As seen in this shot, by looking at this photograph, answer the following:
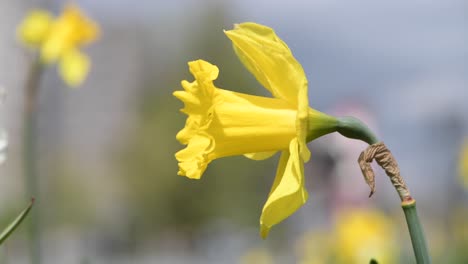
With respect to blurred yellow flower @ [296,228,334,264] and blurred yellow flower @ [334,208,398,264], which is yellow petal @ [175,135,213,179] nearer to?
blurred yellow flower @ [334,208,398,264]

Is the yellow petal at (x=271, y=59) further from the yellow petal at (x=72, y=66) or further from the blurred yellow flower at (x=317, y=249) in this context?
the blurred yellow flower at (x=317, y=249)

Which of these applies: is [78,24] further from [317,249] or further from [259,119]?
[259,119]

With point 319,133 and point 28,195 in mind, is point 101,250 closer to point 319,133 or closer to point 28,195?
point 28,195

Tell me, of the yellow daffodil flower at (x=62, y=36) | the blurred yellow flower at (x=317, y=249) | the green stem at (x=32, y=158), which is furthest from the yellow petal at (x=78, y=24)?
the blurred yellow flower at (x=317, y=249)

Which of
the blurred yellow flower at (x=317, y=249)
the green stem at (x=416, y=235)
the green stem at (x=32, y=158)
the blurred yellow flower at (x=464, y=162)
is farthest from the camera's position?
the blurred yellow flower at (x=317, y=249)

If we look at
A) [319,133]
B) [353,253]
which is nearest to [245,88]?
[353,253]

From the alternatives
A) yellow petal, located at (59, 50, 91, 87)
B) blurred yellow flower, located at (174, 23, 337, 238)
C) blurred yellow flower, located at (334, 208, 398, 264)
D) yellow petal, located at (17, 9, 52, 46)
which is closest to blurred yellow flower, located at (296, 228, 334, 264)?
blurred yellow flower, located at (334, 208, 398, 264)
